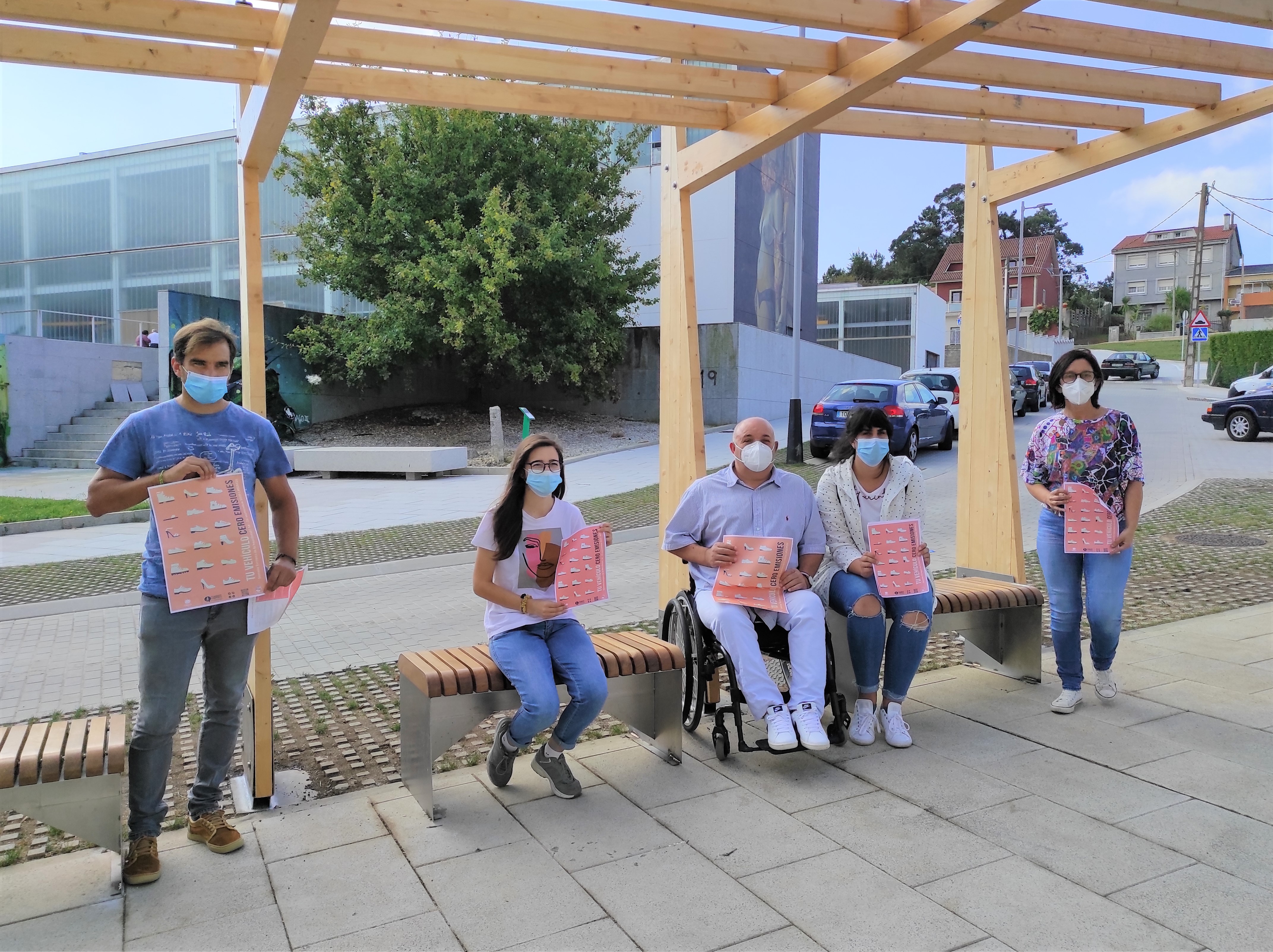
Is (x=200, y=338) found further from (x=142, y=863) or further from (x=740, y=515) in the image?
(x=740, y=515)

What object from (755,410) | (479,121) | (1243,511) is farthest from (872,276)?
(1243,511)

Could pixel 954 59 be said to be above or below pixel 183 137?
below

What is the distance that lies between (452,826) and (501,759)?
14.7 inches

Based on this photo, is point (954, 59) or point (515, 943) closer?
point (515, 943)

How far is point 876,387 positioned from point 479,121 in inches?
472

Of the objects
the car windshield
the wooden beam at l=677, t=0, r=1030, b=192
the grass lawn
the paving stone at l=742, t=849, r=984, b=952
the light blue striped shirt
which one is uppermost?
the wooden beam at l=677, t=0, r=1030, b=192

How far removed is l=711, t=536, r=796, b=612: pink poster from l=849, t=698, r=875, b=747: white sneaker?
0.72 metres

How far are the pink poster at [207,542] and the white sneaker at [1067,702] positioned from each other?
3935 mm

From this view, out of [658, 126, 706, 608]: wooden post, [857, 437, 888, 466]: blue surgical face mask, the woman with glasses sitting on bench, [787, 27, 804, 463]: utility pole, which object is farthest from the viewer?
[787, 27, 804, 463]: utility pole

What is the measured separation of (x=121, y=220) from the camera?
33.2 m

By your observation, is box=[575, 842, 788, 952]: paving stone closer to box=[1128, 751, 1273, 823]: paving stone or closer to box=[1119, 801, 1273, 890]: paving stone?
box=[1119, 801, 1273, 890]: paving stone

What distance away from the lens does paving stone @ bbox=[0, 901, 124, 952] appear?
292 centimetres

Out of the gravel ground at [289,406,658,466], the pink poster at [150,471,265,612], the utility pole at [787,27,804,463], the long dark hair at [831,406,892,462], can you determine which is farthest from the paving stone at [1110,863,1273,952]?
the gravel ground at [289,406,658,466]

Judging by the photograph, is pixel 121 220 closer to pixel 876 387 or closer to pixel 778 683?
pixel 876 387
